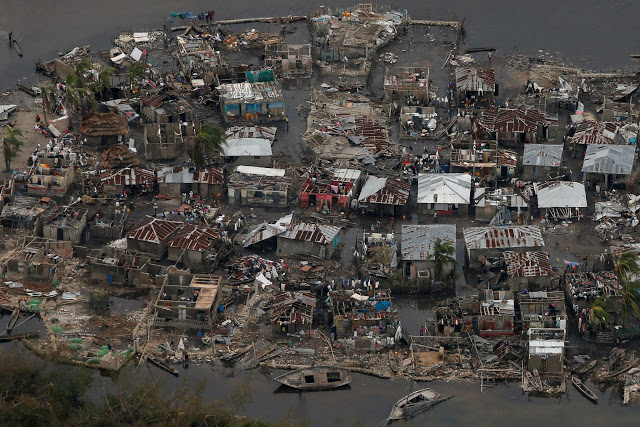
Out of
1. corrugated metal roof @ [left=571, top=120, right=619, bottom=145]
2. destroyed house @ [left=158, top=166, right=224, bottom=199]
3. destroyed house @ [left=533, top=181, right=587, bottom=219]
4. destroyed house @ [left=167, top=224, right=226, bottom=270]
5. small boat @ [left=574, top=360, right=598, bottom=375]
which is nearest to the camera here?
small boat @ [left=574, top=360, right=598, bottom=375]

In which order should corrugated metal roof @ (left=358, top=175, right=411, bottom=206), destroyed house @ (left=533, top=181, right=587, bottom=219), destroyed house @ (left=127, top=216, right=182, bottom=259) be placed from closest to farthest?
destroyed house @ (left=127, top=216, right=182, bottom=259)
destroyed house @ (left=533, top=181, right=587, bottom=219)
corrugated metal roof @ (left=358, top=175, right=411, bottom=206)

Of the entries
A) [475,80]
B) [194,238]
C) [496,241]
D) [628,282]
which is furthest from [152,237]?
[475,80]

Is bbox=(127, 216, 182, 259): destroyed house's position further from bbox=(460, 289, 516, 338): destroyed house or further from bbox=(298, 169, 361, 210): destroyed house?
bbox=(460, 289, 516, 338): destroyed house

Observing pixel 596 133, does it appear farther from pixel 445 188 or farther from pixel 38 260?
pixel 38 260

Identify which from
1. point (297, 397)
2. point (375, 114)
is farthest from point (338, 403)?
point (375, 114)

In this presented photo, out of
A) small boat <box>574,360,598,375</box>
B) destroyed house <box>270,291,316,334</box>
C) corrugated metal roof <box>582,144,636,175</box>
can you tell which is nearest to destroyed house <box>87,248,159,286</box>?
destroyed house <box>270,291,316,334</box>

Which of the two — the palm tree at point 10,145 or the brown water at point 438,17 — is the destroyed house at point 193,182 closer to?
the palm tree at point 10,145
